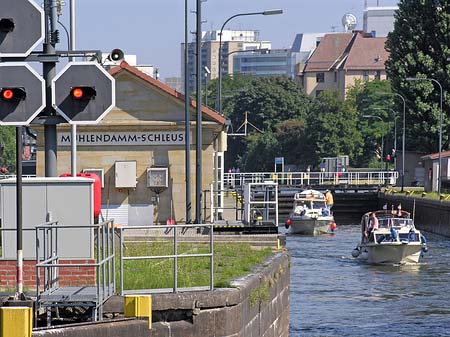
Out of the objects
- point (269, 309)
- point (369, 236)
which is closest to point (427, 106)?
point (369, 236)

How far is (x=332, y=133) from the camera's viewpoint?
132 m

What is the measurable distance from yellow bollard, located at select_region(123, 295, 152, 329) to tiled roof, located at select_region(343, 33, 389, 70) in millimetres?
180397

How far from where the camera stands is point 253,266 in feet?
64.0

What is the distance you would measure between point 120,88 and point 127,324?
27140 millimetres

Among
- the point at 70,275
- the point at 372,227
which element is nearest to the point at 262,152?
the point at 372,227

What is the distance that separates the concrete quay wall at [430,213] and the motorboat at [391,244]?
16733 millimetres

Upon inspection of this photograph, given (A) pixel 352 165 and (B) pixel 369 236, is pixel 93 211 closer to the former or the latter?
(B) pixel 369 236

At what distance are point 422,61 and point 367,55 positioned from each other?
349ft

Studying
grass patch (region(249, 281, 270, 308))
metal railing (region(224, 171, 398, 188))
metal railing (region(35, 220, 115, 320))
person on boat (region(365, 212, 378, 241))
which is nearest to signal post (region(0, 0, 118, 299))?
metal railing (region(35, 220, 115, 320))

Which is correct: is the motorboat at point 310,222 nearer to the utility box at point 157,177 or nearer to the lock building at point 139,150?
the lock building at point 139,150

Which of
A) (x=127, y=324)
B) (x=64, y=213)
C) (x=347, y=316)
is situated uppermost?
(x=64, y=213)

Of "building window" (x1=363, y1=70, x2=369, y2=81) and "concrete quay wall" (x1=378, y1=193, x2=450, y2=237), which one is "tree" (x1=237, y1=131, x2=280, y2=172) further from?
"concrete quay wall" (x1=378, y1=193, x2=450, y2=237)

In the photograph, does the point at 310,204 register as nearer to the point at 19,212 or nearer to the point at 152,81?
the point at 152,81

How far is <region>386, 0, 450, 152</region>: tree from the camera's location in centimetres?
9012
